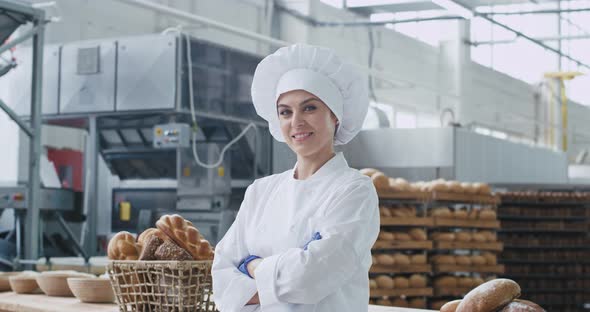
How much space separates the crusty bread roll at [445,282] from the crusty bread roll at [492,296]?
386cm

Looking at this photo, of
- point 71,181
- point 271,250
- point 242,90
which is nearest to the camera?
point 271,250

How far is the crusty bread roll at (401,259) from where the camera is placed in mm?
5199

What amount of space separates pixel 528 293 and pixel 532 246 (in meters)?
0.39

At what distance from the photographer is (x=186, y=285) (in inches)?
77.8

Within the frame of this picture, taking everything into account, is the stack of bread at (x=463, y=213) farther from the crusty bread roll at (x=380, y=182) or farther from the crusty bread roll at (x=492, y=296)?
the crusty bread roll at (x=492, y=296)

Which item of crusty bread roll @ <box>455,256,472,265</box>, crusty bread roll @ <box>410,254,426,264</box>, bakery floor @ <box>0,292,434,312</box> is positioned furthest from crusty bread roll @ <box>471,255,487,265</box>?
bakery floor @ <box>0,292,434,312</box>

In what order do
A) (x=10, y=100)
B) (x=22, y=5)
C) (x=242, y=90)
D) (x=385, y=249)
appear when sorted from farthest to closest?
(x=10, y=100) → (x=242, y=90) → (x=385, y=249) → (x=22, y=5)

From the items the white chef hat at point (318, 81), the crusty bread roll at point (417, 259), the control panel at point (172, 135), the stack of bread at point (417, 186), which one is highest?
the control panel at point (172, 135)

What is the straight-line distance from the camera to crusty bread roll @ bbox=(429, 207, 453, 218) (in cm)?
548

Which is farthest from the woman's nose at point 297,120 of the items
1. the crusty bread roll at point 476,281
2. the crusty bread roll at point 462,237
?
the crusty bread roll at point 476,281

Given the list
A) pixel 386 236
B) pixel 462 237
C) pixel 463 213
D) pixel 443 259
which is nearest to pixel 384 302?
pixel 386 236

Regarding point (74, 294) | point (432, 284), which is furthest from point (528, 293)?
point (74, 294)

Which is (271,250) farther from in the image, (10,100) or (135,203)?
(10,100)

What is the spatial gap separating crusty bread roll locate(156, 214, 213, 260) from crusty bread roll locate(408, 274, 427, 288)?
133 inches
